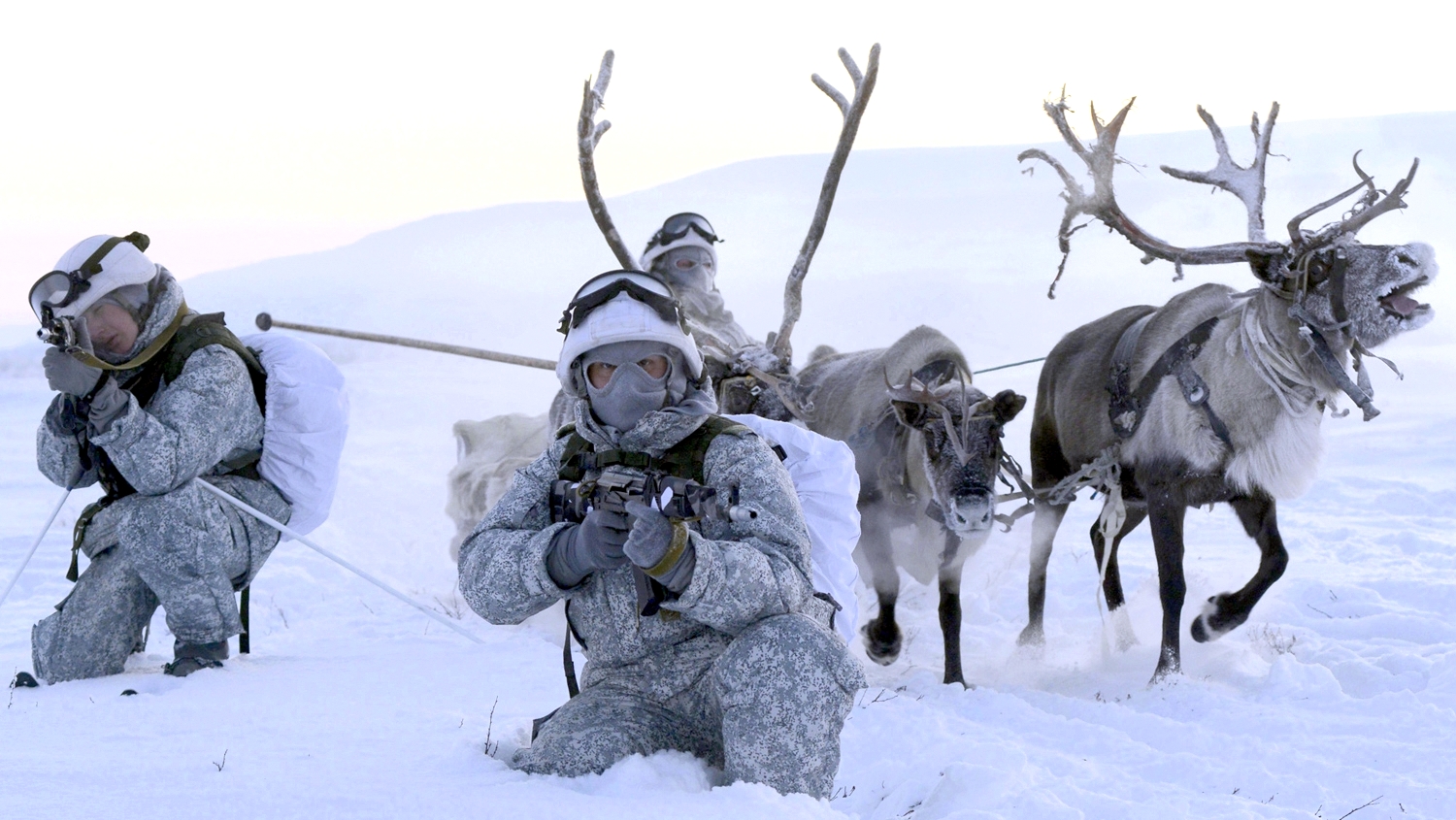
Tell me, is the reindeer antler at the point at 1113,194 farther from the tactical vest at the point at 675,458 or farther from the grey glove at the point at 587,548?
the grey glove at the point at 587,548

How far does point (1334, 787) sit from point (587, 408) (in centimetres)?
306

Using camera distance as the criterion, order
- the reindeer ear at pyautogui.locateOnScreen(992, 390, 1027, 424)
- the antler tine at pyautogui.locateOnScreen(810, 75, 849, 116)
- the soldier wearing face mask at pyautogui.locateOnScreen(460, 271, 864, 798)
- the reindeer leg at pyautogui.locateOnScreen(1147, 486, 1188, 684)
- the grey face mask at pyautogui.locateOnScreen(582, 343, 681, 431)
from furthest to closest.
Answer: the antler tine at pyautogui.locateOnScreen(810, 75, 849, 116), the reindeer leg at pyautogui.locateOnScreen(1147, 486, 1188, 684), the reindeer ear at pyautogui.locateOnScreen(992, 390, 1027, 424), the grey face mask at pyautogui.locateOnScreen(582, 343, 681, 431), the soldier wearing face mask at pyautogui.locateOnScreen(460, 271, 864, 798)

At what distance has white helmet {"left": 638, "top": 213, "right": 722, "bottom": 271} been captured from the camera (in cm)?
797

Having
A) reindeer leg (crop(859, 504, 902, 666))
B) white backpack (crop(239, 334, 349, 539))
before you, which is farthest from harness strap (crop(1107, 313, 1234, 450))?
white backpack (crop(239, 334, 349, 539))

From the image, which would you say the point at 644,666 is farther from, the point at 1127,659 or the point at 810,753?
the point at 1127,659

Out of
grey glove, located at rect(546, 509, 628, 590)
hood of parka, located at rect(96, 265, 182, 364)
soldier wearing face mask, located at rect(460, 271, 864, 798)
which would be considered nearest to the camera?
grey glove, located at rect(546, 509, 628, 590)

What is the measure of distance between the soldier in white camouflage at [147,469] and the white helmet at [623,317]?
6.73 ft

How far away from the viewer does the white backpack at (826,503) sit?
402 cm

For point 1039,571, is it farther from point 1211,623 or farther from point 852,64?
point 852,64

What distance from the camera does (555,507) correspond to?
3.53 metres

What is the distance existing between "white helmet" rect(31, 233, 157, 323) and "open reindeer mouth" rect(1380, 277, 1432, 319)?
5115 mm

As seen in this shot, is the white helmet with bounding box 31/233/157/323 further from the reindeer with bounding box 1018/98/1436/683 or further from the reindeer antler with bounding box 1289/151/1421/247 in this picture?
the reindeer antler with bounding box 1289/151/1421/247

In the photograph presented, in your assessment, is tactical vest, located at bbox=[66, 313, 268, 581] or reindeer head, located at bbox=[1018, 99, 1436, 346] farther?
reindeer head, located at bbox=[1018, 99, 1436, 346]

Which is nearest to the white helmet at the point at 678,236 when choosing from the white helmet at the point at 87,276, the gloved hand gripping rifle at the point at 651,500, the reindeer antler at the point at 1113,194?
the reindeer antler at the point at 1113,194
